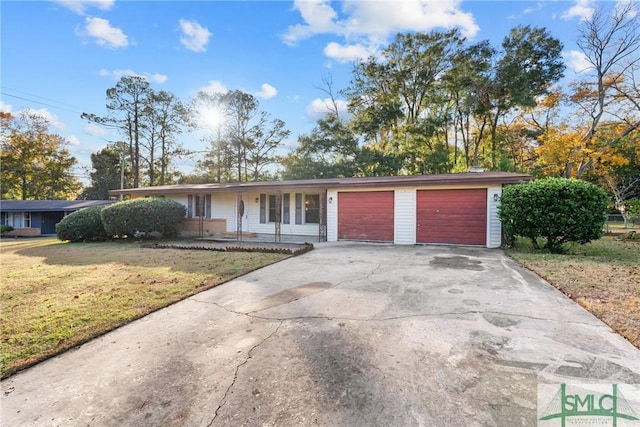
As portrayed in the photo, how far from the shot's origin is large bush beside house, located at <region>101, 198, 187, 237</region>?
40.0 feet

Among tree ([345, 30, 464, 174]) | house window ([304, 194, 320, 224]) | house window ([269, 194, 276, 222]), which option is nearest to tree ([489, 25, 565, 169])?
tree ([345, 30, 464, 174])

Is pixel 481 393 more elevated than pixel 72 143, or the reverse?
pixel 72 143

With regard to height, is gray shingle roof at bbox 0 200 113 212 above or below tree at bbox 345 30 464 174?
below

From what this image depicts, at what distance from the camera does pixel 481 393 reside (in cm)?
222

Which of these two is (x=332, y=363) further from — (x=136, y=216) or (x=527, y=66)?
(x=527, y=66)

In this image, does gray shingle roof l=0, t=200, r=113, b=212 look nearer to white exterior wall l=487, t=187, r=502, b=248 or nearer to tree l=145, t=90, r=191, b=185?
tree l=145, t=90, r=191, b=185

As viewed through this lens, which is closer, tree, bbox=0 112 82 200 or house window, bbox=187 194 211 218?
house window, bbox=187 194 211 218

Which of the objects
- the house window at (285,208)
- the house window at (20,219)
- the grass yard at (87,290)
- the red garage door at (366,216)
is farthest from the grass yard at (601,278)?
the house window at (20,219)

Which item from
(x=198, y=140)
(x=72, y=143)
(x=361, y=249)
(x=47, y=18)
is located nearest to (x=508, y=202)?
(x=361, y=249)

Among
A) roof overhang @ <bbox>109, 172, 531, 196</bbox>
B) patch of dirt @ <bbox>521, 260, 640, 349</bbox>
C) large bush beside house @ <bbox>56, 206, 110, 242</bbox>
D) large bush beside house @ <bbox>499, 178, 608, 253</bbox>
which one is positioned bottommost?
patch of dirt @ <bbox>521, 260, 640, 349</bbox>

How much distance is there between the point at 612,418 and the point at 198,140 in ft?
104

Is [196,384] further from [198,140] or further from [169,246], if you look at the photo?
[198,140]

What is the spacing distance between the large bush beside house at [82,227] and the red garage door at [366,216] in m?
10.0

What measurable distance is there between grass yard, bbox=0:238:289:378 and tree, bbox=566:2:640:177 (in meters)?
20.3
